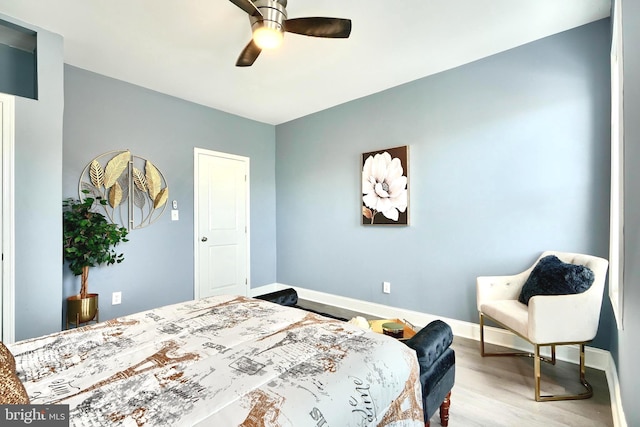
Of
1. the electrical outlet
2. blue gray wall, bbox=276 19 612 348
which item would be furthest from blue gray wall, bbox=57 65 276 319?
blue gray wall, bbox=276 19 612 348

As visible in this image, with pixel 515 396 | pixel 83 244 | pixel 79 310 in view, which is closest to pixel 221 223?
pixel 83 244

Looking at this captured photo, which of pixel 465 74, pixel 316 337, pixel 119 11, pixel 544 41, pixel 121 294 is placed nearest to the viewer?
pixel 316 337

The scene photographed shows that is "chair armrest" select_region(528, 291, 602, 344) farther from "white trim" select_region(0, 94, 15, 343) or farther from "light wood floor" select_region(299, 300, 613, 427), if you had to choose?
"white trim" select_region(0, 94, 15, 343)

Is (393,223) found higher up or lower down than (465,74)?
lower down

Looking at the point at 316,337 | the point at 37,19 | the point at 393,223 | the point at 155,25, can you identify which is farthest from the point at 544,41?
the point at 37,19

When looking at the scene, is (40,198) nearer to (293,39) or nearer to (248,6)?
(248,6)

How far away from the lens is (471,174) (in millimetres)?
2793

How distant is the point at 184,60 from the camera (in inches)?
107

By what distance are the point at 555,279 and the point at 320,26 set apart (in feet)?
7.53

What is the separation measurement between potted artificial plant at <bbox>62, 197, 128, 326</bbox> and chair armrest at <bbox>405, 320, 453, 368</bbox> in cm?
266

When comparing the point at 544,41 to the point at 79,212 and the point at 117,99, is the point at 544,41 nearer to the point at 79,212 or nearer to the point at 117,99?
the point at 117,99

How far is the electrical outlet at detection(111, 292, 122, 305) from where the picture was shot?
2973mm

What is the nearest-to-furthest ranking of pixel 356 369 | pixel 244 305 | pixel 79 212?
pixel 356 369
pixel 244 305
pixel 79 212

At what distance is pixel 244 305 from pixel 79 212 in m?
1.93
